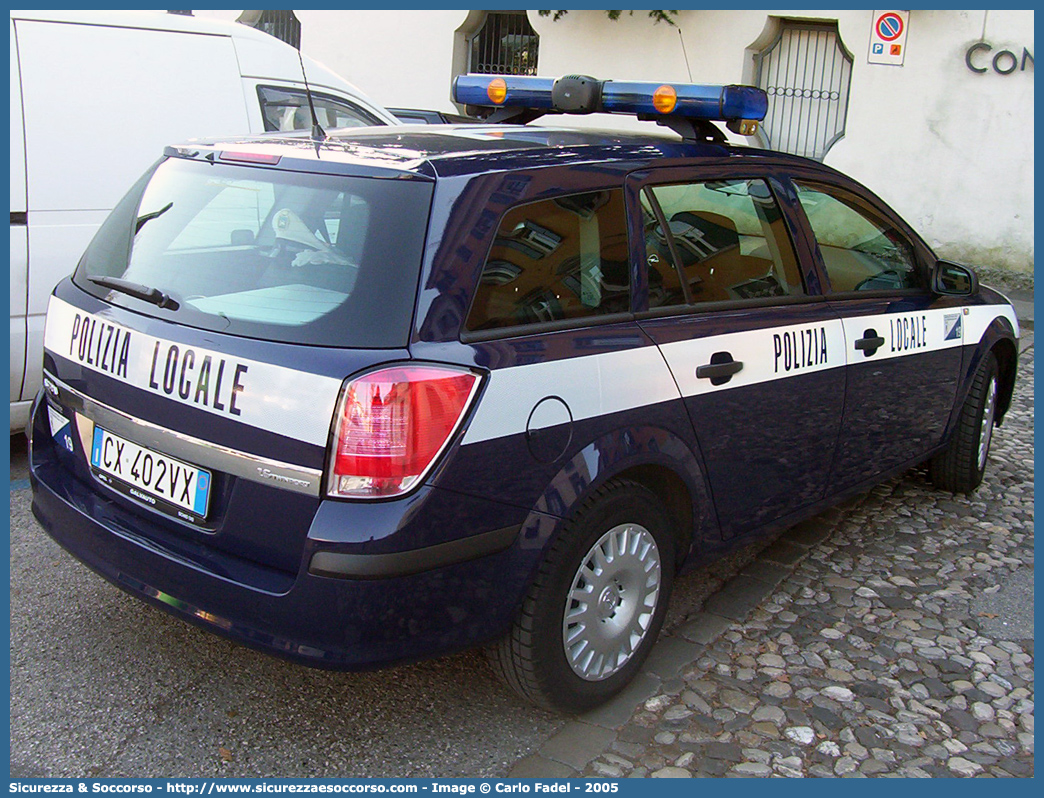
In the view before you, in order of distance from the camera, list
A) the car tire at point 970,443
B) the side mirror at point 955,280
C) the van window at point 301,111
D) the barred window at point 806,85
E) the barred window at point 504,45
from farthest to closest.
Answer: the barred window at point 504,45 < the barred window at point 806,85 < the van window at point 301,111 < the car tire at point 970,443 < the side mirror at point 955,280

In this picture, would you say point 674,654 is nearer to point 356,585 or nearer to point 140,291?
point 356,585

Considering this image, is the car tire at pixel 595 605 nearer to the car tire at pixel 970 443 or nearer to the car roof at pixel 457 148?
the car roof at pixel 457 148

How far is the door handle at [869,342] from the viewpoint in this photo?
405 cm

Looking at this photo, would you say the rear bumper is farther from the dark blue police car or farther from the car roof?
the car roof

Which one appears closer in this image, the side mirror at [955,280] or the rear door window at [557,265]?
Result: the rear door window at [557,265]

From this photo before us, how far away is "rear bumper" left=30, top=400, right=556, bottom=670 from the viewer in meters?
2.57

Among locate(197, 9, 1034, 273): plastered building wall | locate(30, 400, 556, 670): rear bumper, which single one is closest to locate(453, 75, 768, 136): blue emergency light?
locate(30, 400, 556, 670): rear bumper

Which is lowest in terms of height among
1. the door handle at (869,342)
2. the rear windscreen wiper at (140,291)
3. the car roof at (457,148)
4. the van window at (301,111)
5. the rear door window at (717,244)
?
the door handle at (869,342)

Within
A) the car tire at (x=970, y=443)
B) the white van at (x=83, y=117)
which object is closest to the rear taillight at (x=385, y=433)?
the white van at (x=83, y=117)

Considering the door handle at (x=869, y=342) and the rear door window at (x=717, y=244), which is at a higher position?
the rear door window at (x=717, y=244)

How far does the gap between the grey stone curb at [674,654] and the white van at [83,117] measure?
3016 millimetres

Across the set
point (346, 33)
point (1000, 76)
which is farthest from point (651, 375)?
point (346, 33)

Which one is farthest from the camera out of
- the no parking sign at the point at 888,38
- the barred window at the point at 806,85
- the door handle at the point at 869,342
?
the barred window at the point at 806,85

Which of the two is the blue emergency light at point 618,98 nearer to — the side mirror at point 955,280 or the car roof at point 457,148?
the car roof at point 457,148
